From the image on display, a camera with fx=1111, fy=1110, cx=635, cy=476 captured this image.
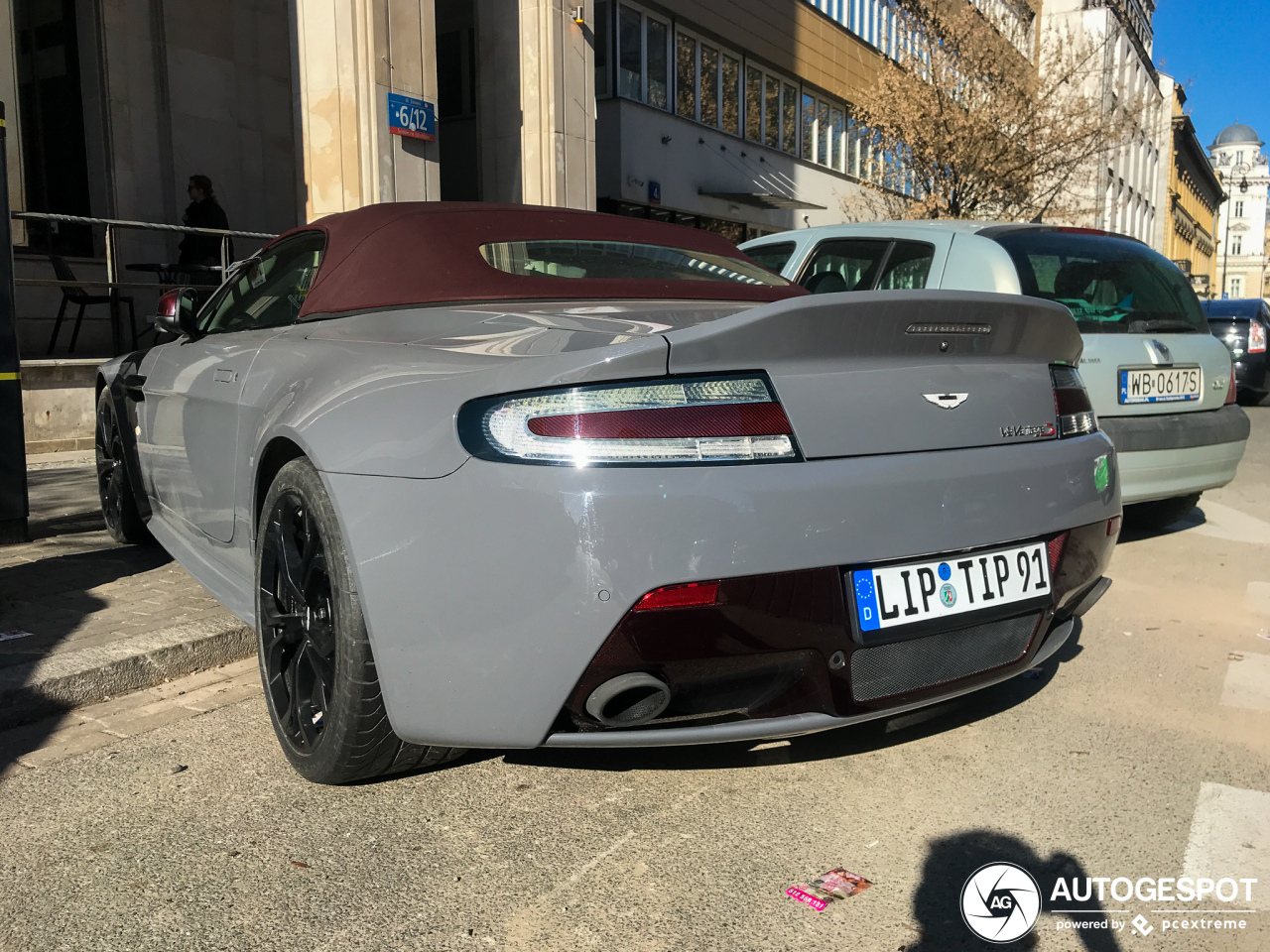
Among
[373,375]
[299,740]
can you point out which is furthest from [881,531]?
[299,740]

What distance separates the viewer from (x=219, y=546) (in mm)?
3363

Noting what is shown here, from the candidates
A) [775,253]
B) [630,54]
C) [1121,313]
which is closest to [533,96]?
[775,253]

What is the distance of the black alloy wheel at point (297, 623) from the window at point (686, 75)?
19.9 metres

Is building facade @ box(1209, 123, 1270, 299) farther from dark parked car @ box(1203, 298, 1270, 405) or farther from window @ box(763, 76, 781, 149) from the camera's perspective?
dark parked car @ box(1203, 298, 1270, 405)

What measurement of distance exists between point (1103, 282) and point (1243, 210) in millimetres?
176259

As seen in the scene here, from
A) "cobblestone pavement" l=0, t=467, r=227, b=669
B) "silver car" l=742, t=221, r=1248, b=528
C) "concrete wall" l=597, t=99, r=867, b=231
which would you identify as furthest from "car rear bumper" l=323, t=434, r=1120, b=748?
"concrete wall" l=597, t=99, r=867, b=231

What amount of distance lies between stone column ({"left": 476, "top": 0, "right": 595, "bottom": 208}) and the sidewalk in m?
8.50

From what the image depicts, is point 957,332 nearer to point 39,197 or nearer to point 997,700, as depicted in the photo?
point 997,700

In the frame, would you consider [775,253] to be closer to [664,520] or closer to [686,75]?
[664,520]

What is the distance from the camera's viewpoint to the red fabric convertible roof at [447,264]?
9.84 ft

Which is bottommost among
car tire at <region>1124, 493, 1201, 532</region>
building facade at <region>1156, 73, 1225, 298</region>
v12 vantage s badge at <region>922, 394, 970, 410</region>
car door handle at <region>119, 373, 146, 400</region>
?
car tire at <region>1124, 493, 1201, 532</region>

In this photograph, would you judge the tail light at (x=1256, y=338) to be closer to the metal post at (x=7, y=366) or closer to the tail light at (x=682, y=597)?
the metal post at (x=7, y=366)

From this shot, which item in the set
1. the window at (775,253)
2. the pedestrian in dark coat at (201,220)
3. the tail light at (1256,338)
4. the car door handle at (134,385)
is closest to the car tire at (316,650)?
the car door handle at (134,385)

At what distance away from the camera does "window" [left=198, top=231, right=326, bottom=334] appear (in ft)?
11.1
